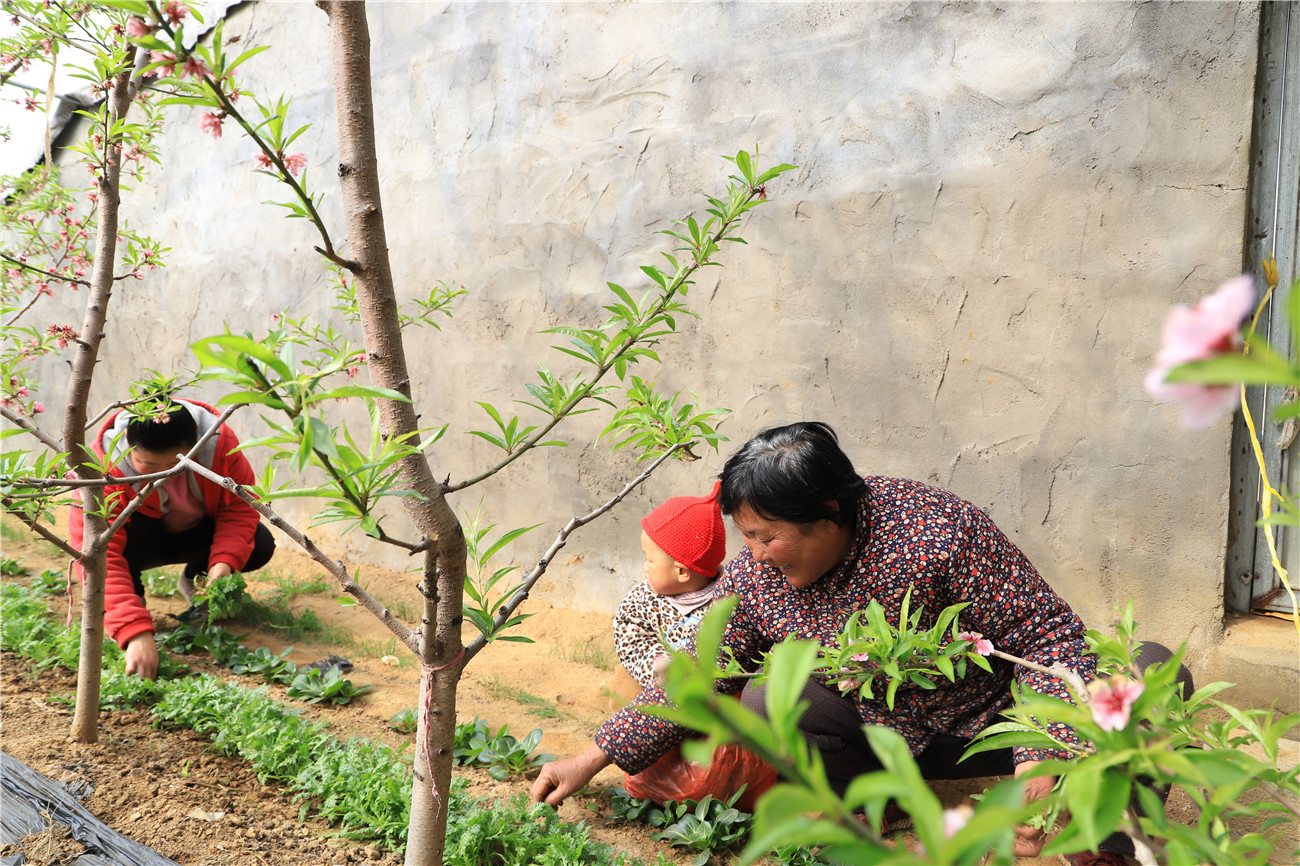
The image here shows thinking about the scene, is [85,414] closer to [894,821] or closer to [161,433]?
[161,433]

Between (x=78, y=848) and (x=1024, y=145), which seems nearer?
(x=78, y=848)

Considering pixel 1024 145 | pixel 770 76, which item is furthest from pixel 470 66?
pixel 1024 145

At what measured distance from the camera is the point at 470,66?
426 centimetres

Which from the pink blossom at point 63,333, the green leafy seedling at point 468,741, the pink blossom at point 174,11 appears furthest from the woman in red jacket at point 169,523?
the pink blossom at point 174,11

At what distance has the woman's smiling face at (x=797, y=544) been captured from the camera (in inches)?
79.7

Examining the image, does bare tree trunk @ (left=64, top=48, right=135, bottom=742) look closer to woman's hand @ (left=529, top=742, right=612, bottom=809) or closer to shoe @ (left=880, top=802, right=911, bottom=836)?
woman's hand @ (left=529, top=742, right=612, bottom=809)

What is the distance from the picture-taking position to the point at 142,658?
2908 millimetres

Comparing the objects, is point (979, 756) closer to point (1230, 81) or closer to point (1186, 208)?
point (1186, 208)

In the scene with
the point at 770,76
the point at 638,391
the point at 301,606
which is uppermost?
the point at 770,76

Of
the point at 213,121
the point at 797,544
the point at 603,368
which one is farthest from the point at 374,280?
the point at 797,544

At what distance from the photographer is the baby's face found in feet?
9.32

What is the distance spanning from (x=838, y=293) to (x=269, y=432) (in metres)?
4.44

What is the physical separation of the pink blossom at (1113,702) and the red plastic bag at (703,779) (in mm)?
1758

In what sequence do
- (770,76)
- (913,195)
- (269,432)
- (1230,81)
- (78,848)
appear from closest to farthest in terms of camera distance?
(78,848)
(1230,81)
(913,195)
(770,76)
(269,432)
